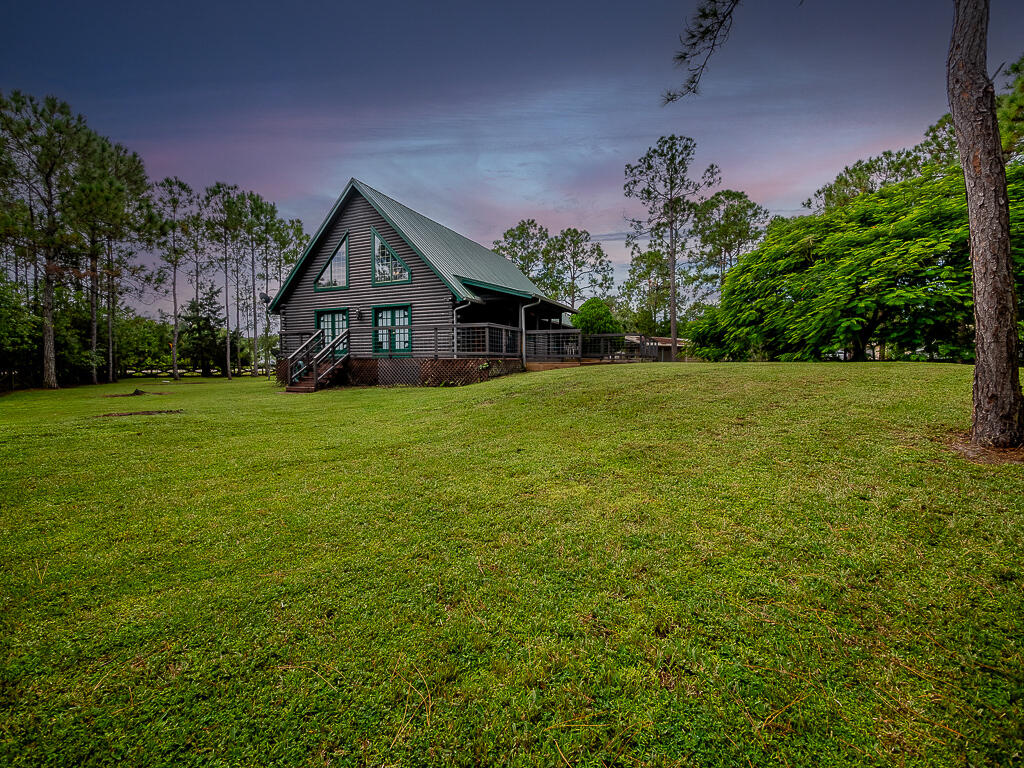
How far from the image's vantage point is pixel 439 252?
16.5 metres

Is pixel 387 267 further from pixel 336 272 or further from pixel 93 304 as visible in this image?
pixel 93 304

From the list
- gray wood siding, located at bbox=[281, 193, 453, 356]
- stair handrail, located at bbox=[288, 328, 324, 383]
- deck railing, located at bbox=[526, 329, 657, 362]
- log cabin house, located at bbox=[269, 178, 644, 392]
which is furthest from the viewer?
deck railing, located at bbox=[526, 329, 657, 362]

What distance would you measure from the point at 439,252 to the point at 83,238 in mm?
18656

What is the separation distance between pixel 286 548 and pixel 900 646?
3325mm

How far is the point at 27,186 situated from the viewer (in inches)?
699

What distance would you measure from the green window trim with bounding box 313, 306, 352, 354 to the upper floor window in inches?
83.6

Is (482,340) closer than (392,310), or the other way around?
(482,340)

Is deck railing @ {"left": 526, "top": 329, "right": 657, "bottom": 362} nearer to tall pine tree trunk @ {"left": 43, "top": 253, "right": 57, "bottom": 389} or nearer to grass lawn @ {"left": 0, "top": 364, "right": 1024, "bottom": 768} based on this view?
grass lawn @ {"left": 0, "top": 364, "right": 1024, "bottom": 768}

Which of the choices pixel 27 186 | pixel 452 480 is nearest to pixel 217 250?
pixel 27 186

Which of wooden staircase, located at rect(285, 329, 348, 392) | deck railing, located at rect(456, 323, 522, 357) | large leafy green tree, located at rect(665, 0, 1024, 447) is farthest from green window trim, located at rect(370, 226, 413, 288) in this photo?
large leafy green tree, located at rect(665, 0, 1024, 447)

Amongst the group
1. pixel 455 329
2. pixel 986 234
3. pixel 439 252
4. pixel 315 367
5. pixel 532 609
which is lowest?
pixel 532 609

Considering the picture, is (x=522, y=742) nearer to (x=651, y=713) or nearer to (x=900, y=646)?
(x=651, y=713)

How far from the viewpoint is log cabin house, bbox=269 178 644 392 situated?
1398cm

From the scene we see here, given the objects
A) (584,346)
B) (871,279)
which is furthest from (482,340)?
(871,279)
